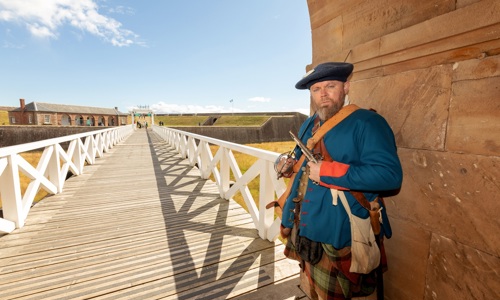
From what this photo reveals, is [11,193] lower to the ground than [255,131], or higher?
higher

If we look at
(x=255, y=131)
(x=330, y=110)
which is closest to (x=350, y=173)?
(x=330, y=110)

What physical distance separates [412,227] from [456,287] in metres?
0.36

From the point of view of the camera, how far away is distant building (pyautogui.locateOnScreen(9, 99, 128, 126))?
123 feet

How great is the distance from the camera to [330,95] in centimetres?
143

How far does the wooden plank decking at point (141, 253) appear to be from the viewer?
2.09 meters

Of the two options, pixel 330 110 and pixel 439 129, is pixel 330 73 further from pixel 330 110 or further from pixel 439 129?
pixel 439 129

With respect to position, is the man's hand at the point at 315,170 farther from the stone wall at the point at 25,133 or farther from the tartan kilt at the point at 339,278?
the stone wall at the point at 25,133

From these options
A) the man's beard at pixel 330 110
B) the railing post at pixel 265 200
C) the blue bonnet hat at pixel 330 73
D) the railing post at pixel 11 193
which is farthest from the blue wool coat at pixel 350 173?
the railing post at pixel 11 193

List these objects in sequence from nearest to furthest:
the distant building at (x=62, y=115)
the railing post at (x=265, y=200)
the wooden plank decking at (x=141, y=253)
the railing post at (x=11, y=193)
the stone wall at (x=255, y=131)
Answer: the wooden plank decking at (x=141, y=253)
the railing post at (x=265, y=200)
the railing post at (x=11, y=193)
the stone wall at (x=255, y=131)
the distant building at (x=62, y=115)

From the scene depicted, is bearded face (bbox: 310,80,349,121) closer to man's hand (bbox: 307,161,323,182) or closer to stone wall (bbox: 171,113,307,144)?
man's hand (bbox: 307,161,323,182)

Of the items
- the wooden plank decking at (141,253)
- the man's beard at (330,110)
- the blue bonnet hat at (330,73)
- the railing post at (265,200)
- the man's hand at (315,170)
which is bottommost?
the wooden plank decking at (141,253)

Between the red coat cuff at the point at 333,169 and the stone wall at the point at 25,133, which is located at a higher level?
the red coat cuff at the point at 333,169

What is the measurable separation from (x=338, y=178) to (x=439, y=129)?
27.0 inches

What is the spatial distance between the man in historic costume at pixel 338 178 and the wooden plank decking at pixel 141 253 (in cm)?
87
